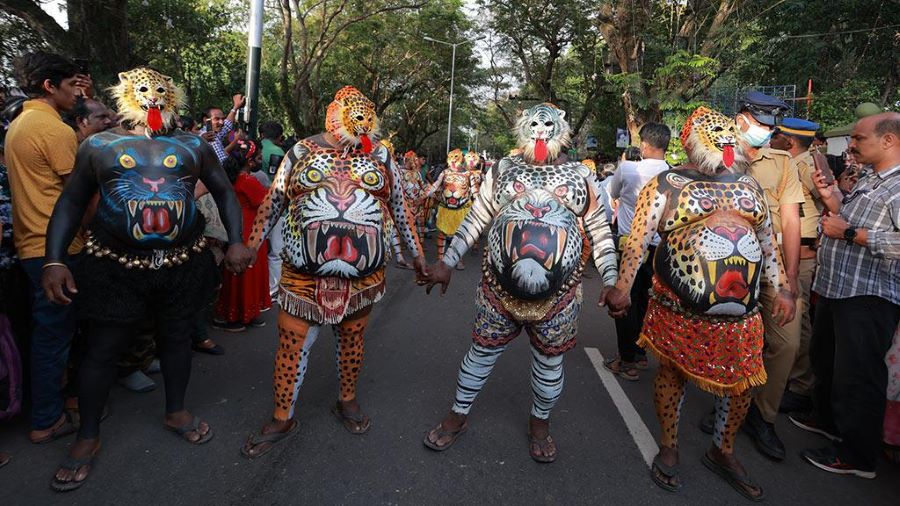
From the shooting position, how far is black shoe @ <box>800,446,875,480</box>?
9.67 ft

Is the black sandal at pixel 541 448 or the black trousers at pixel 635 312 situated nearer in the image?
the black sandal at pixel 541 448

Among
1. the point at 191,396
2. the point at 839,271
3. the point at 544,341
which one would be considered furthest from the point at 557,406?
the point at 191,396

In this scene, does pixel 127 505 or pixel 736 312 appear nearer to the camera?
pixel 127 505

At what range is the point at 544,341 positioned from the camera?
276 centimetres

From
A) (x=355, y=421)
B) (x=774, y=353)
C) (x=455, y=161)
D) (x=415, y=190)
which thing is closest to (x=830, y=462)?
(x=774, y=353)

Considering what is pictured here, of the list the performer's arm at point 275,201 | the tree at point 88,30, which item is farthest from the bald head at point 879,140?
the tree at point 88,30

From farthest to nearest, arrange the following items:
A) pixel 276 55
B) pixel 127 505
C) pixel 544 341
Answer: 1. pixel 276 55
2. pixel 544 341
3. pixel 127 505

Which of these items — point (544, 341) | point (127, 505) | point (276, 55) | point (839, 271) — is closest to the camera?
point (127, 505)

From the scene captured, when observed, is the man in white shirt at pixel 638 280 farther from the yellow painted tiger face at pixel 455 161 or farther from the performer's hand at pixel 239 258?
the yellow painted tiger face at pixel 455 161

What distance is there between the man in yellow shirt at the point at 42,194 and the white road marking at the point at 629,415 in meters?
3.36

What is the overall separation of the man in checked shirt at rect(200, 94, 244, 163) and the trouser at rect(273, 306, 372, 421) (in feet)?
5.99

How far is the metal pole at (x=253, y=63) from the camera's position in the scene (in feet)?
20.0

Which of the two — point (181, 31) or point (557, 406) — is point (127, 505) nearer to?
point (557, 406)

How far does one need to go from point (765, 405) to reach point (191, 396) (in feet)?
12.3
